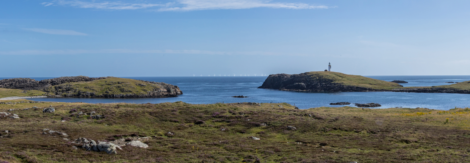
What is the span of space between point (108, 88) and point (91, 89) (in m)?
9.62

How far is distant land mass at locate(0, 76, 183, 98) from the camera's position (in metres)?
170

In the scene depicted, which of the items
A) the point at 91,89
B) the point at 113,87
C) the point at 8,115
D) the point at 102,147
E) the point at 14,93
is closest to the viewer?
the point at 102,147

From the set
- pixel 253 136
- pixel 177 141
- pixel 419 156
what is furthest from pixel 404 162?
pixel 177 141

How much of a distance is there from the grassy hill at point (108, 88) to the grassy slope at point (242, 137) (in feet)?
427

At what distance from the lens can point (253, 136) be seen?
39375mm

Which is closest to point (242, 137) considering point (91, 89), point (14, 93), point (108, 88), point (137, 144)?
point (137, 144)

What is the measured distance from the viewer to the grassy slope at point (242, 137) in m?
27.4

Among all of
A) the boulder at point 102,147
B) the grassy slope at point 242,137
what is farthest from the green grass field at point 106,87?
the boulder at point 102,147

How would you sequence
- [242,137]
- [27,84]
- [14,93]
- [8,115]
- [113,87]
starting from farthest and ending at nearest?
[27,84], [113,87], [14,93], [8,115], [242,137]

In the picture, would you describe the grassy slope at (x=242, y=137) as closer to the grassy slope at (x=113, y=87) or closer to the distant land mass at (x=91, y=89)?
the distant land mass at (x=91, y=89)

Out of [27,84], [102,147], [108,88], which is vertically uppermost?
[27,84]

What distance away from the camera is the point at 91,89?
176375 millimetres

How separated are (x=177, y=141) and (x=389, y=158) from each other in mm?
23255

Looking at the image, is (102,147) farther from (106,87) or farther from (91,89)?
(106,87)
